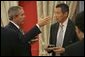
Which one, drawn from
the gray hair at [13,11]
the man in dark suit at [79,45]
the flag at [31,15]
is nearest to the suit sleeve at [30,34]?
the gray hair at [13,11]

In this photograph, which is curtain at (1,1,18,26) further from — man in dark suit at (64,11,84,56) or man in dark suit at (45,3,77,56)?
man in dark suit at (64,11,84,56)

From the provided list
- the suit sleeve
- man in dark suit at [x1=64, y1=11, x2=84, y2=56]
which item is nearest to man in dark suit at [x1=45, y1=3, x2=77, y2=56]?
the suit sleeve

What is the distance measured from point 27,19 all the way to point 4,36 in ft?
8.97

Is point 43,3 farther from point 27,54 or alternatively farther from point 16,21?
point 27,54

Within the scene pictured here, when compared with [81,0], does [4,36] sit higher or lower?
lower

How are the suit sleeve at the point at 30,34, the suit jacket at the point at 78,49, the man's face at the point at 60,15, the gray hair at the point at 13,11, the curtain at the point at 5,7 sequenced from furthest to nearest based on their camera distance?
the curtain at the point at 5,7 < the man's face at the point at 60,15 < the gray hair at the point at 13,11 < the suit sleeve at the point at 30,34 < the suit jacket at the point at 78,49

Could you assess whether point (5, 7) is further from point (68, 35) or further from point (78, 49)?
point (78, 49)

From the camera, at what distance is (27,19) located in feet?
17.8

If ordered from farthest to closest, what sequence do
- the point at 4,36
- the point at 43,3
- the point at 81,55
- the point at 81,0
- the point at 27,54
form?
the point at 43,3, the point at 81,0, the point at 27,54, the point at 4,36, the point at 81,55

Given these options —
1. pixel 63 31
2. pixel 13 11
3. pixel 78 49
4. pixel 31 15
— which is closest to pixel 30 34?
pixel 13 11

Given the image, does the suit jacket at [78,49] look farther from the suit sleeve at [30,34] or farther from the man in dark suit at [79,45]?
the suit sleeve at [30,34]

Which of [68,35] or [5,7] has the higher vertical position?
[5,7]

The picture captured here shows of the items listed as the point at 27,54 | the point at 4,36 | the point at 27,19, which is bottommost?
the point at 27,54

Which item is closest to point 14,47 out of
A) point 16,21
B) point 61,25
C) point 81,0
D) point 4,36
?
point 4,36
